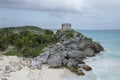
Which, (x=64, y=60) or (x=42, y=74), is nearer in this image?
(x=42, y=74)

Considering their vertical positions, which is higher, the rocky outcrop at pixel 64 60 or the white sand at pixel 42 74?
the rocky outcrop at pixel 64 60

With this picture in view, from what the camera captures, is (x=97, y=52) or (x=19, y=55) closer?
(x=19, y=55)

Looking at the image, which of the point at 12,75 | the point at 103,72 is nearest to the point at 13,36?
the point at 12,75

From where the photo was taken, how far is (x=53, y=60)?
140ft

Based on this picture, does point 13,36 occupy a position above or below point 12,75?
above

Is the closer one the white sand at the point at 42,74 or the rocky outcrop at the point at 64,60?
the white sand at the point at 42,74

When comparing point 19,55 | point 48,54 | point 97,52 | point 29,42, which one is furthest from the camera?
point 97,52

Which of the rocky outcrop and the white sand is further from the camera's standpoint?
the rocky outcrop

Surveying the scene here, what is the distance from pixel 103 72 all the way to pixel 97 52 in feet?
80.2

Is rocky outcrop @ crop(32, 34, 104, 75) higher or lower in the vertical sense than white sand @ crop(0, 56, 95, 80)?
higher

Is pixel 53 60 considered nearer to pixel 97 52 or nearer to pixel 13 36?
pixel 97 52

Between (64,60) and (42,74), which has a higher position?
(64,60)

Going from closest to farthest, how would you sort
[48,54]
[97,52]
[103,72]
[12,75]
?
[12,75] → [103,72] → [48,54] → [97,52]

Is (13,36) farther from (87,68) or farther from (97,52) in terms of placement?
(87,68)
